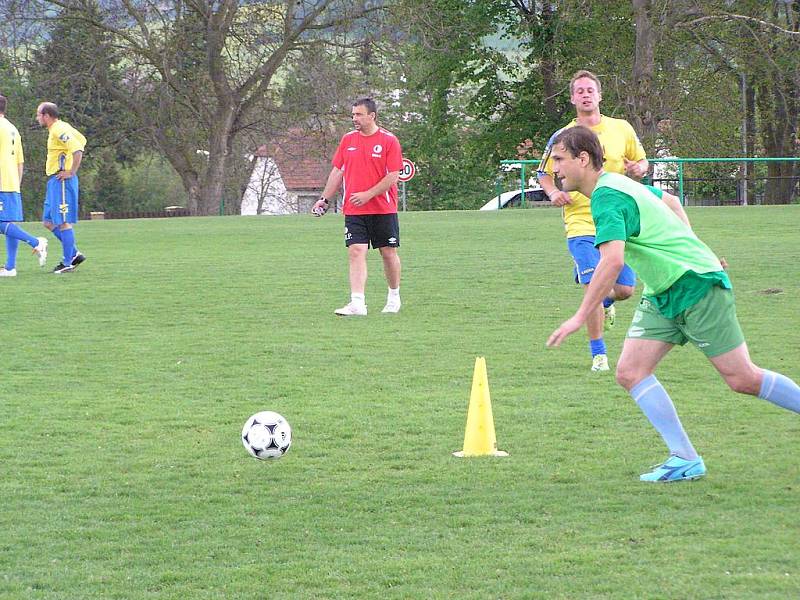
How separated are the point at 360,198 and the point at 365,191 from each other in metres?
0.17

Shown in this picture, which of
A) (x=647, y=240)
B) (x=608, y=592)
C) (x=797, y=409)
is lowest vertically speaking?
→ (x=608, y=592)

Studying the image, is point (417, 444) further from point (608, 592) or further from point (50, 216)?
point (50, 216)

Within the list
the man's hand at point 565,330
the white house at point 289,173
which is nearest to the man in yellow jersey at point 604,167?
the man's hand at point 565,330

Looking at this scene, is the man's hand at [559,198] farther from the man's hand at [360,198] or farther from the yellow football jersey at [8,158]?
the yellow football jersey at [8,158]

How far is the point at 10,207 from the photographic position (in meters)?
14.7

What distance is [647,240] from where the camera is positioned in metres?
5.04

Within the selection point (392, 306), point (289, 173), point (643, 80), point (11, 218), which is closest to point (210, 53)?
point (643, 80)

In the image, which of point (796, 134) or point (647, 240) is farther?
point (796, 134)

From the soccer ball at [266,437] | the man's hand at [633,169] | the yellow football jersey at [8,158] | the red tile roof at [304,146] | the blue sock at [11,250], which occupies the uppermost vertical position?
the red tile roof at [304,146]

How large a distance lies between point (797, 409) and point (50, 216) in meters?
11.1

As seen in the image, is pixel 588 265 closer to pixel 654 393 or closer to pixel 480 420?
pixel 480 420

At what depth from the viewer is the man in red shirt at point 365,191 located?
36.1 ft

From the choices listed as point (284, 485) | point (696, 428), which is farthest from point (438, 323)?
point (284, 485)

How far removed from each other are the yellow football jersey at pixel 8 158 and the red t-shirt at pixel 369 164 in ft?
17.6
